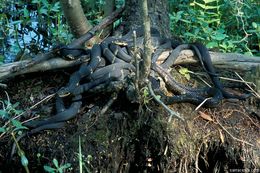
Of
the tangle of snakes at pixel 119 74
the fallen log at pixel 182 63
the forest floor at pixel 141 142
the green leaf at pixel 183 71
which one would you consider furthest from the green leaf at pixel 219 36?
the forest floor at pixel 141 142

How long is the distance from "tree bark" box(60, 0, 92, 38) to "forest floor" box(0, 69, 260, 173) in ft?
2.73

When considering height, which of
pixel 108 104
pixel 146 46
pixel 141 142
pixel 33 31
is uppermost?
pixel 146 46

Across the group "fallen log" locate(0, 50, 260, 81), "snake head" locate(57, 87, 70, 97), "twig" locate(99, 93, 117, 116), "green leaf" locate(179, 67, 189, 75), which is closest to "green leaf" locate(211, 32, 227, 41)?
"fallen log" locate(0, 50, 260, 81)

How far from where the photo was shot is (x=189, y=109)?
11.5 ft

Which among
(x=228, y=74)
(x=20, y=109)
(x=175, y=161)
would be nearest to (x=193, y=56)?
(x=228, y=74)

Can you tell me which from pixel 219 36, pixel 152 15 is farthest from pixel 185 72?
pixel 152 15

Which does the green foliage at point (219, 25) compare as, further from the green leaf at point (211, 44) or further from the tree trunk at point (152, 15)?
the tree trunk at point (152, 15)

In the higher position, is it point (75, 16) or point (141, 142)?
point (75, 16)

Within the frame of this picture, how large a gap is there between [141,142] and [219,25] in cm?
201

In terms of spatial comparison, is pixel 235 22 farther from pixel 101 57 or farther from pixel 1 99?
pixel 1 99

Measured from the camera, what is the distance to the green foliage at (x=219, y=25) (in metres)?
4.37

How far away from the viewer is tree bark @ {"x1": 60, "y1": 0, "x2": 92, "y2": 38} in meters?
3.94

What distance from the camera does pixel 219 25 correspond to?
4.88 meters

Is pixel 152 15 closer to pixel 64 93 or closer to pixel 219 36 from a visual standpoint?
pixel 219 36
